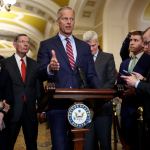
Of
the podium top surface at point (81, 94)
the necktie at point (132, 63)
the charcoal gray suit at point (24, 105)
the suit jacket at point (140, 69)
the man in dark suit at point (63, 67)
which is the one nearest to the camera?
the podium top surface at point (81, 94)

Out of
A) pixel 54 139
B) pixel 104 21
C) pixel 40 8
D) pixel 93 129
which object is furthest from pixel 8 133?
pixel 40 8

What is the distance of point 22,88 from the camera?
3600 mm

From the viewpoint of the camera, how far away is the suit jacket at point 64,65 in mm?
2314

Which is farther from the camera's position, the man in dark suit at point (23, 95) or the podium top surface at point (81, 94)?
the man in dark suit at point (23, 95)

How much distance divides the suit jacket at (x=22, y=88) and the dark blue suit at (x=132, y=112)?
99 cm

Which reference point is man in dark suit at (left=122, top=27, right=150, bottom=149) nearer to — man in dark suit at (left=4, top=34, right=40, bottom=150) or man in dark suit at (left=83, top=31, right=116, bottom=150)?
man in dark suit at (left=83, top=31, right=116, bottom=150)

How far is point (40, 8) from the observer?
438 inches

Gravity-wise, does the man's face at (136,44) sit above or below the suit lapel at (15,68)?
above

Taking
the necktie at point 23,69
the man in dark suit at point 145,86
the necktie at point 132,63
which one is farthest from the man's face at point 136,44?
the necktie at point 23,69

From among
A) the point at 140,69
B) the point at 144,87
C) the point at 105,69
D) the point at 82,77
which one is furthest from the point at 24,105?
the point at 144,87

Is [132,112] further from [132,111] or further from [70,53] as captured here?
[70,53]

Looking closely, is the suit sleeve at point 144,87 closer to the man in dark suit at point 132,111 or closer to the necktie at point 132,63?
the man in dark suit at point 132,111

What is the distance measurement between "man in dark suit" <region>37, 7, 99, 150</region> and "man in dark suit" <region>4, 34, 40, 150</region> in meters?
1.15

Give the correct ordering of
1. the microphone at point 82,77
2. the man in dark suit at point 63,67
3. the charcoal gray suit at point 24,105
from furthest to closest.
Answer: the charcoal gray suit at point 24,105
the microphone at point 82,77
the man in dark suit at point 63,67
